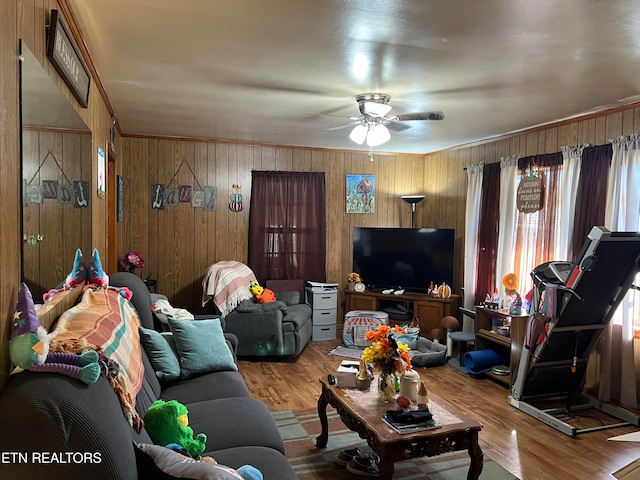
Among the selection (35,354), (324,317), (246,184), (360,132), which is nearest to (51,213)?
(35,354)

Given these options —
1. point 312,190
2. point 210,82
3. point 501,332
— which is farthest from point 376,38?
point 312,190

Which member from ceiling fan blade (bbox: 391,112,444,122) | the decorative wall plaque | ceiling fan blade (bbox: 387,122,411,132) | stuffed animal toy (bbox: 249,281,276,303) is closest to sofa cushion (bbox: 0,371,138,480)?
the decorative wall plaque

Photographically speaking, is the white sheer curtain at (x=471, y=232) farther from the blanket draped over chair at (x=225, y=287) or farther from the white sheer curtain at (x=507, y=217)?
the blanket draped over chair at (x=225, y=287)

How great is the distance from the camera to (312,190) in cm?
645

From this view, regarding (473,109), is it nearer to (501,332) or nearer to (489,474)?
(501,332)

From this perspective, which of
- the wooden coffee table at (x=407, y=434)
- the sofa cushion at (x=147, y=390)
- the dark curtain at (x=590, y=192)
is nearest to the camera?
the sofa cushion at (x=147, y=390)

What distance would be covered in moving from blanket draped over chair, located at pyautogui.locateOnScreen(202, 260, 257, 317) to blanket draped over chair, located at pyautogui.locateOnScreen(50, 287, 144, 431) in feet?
7.78

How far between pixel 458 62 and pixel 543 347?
228 cm

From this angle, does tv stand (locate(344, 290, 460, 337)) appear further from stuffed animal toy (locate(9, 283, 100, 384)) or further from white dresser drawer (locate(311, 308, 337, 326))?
stuffed animal toy (locate(9, 283, 100, 384))

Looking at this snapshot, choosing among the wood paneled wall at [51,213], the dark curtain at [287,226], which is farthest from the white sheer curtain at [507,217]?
the wood paneled wall at [51,213]

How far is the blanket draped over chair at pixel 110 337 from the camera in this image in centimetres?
161

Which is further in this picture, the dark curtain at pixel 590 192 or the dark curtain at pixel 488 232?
the dark curtain at pixel 488 232

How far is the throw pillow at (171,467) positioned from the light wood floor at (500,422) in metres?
2.28

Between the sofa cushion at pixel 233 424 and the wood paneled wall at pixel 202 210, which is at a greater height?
the wood paneled wall at pixel 202 210
